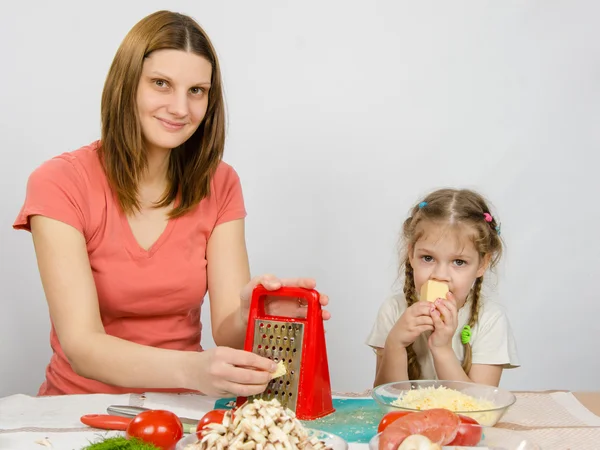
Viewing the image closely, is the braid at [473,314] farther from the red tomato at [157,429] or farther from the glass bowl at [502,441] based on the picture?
the red tomato at [157,429]

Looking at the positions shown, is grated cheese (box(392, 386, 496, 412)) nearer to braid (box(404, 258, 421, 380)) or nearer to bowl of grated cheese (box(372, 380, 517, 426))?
bowl of grated cheese (box(372, 380, 517, 426))

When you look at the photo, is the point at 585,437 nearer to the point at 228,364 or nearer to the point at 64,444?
the point at 228,364

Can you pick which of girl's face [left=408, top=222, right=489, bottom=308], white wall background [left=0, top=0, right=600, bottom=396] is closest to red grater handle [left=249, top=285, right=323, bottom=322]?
girl's face [left=408, top=222, right=489, bottom=308]

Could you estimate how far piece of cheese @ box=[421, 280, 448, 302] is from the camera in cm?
206

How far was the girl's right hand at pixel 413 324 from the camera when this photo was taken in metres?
2.03

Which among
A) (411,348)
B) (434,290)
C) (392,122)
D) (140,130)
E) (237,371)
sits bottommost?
(411,348)

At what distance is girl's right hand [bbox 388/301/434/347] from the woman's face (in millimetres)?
754

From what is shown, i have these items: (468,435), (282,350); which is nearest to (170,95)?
(282,350)

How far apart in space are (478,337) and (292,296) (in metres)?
0.78

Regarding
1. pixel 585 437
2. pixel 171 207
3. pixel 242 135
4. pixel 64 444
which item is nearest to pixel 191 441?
pixel 64 444

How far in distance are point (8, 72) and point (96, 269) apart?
121 cm

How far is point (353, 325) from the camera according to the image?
3.12 metres

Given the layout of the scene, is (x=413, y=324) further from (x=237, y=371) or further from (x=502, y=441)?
(x=502, y=441)

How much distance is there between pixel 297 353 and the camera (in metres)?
1.62
